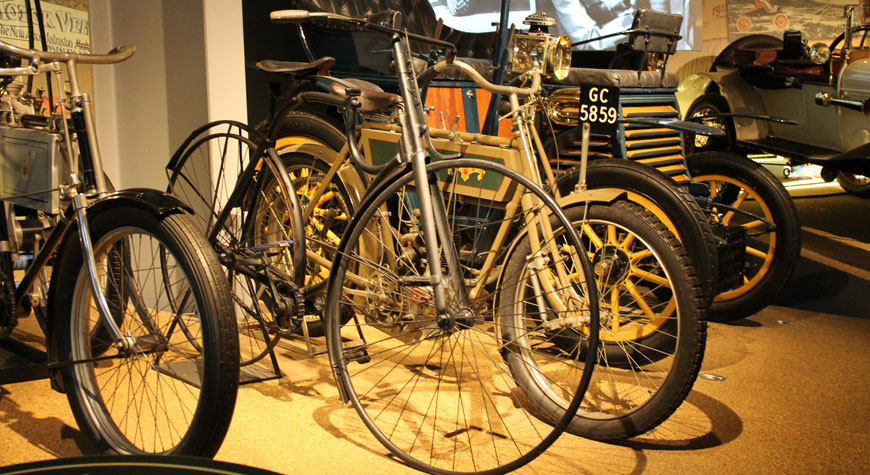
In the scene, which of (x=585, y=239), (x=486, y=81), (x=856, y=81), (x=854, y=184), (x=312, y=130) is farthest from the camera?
(x=854, y=184)

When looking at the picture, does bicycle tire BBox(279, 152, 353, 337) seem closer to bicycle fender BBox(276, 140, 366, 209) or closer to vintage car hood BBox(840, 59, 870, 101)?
bicycle fender BBox(276, 140, 366, 209)

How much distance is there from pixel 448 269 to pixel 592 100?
1191 mm

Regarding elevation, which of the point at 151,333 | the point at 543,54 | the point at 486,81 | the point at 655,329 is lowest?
the point at 655,329

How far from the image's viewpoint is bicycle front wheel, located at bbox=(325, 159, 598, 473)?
86.4 inches

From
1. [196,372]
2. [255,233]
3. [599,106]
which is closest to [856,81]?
A: [599,106]

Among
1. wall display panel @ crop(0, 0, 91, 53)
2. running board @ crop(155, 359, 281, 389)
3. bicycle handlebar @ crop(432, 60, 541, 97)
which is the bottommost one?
running board @ crop(155, 359, 281, 389)

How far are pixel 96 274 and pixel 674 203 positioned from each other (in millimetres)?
1873

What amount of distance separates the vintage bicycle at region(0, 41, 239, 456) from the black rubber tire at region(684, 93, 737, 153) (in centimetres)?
440

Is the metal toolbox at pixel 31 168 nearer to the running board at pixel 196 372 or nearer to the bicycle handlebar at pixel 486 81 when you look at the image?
the running board at pixel 196 372

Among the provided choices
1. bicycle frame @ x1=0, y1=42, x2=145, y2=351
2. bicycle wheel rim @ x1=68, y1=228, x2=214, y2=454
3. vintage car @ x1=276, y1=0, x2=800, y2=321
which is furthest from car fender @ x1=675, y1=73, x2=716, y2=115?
bicycle frame @ x1=0, y1=42, x2=145, y2=351

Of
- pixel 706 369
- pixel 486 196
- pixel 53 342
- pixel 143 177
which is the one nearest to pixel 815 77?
pixel 706 369

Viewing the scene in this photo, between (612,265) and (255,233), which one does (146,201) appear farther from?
(612,265)

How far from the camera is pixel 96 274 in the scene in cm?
207

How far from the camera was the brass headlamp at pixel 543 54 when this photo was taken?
106 inches
